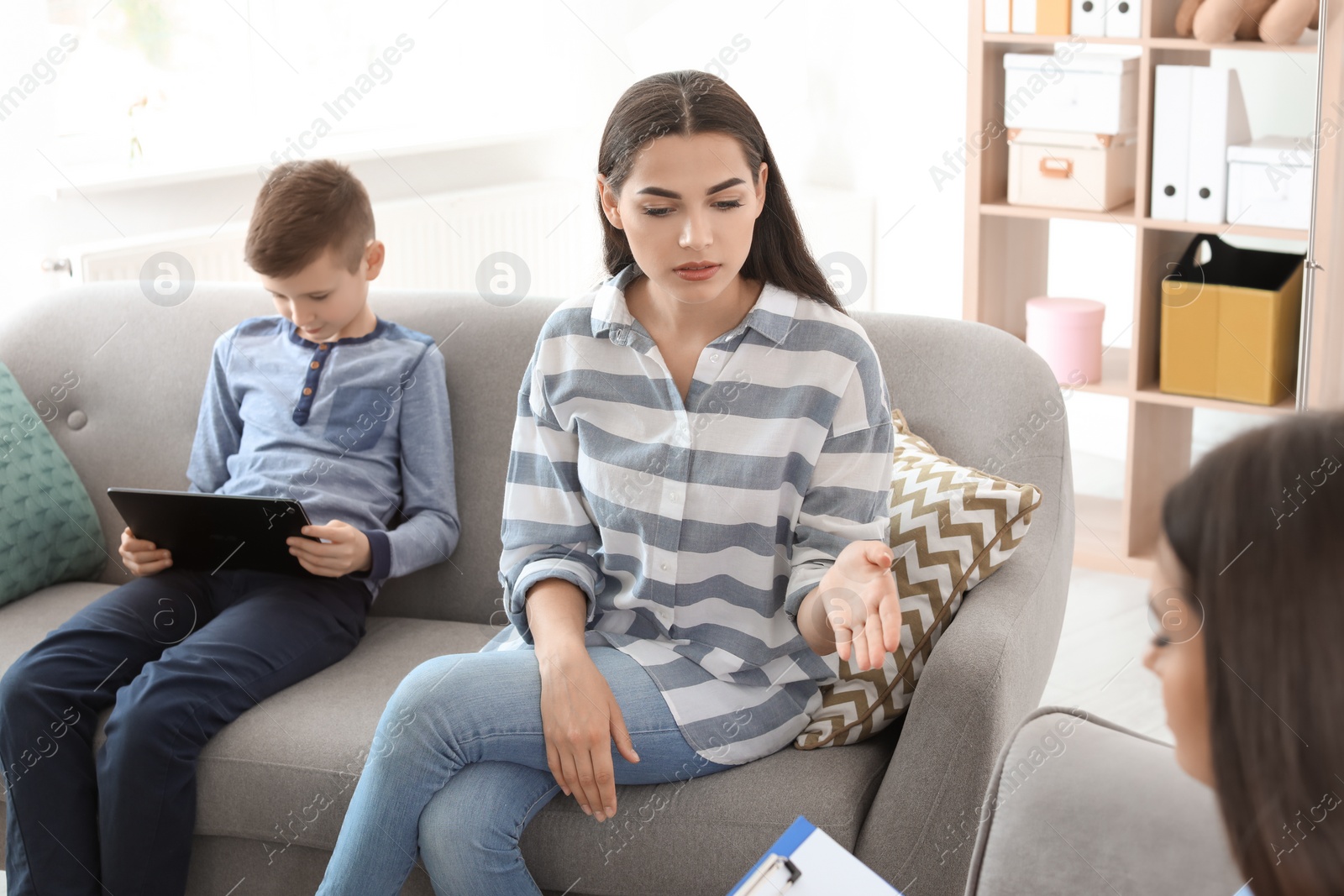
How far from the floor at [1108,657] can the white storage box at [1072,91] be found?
101cm

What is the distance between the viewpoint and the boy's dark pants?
4.82 feet

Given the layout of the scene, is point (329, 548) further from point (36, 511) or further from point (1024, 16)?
point (1024, 16)

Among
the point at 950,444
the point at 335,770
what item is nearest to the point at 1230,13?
the point at 950,444

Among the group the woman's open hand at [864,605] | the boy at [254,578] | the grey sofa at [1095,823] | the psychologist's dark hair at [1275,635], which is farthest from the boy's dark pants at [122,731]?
the psychologist's dark hair at [1275,635]

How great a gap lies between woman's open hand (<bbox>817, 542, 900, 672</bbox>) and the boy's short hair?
2.96 ft

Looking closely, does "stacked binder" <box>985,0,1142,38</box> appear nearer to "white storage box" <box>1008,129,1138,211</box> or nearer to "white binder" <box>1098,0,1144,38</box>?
"white binder" <box>1098,0,1144,38</box>

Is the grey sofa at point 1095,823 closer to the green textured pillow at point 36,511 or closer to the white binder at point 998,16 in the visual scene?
the green textured pillow at point 36,511

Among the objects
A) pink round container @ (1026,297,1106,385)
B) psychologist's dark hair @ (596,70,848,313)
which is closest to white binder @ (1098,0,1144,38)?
pink round container @ (1026,297,1106,385)

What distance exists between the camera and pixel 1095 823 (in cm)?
85

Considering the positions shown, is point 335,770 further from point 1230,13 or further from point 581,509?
point 1230,13

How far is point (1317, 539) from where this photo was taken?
573 mm

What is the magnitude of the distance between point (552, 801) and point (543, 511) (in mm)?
317

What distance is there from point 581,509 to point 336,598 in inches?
18.0

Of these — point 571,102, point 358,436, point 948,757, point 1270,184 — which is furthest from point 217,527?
point 571,102
